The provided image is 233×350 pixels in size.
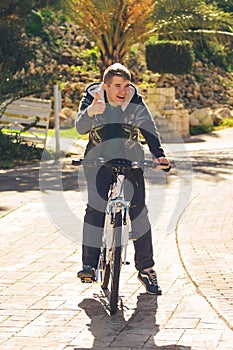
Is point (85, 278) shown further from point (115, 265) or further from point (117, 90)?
point (117, 90)

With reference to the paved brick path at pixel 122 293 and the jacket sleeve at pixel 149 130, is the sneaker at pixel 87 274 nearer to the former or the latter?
the paved brick path at pixel 122 293

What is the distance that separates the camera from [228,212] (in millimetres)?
11719

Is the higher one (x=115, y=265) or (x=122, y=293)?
(x=115, y=265)

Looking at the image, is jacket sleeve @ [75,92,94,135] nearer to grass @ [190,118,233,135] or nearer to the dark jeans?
the dark jeans

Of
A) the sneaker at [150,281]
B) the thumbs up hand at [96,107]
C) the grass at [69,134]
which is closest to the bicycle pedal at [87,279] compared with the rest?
the sneaker at [150,281]

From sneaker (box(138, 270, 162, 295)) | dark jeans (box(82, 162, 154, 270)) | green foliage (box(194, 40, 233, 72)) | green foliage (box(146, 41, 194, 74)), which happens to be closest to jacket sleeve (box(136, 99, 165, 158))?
dark jeans (box(82, 162, 154, 270))

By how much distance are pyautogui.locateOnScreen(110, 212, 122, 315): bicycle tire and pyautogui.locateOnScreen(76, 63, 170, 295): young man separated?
0.44 meters

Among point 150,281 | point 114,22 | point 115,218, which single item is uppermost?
point 114,22

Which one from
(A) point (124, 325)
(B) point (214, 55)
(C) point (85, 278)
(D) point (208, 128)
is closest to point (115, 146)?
(C) point (85, 278)

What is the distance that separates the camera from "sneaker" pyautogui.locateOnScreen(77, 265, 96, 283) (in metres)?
7.17

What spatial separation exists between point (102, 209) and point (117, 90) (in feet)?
3.02

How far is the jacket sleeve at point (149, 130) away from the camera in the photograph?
7070 millimetres

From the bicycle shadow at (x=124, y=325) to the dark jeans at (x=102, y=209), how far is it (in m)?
0.40

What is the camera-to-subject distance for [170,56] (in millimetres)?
28469
